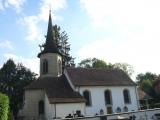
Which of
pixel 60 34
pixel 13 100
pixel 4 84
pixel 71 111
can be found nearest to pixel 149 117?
pixel 71 111

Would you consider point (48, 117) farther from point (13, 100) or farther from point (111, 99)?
point (13, 100)

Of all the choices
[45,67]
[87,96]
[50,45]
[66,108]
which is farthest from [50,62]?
[66,108]

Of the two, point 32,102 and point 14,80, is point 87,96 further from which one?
point 14,80

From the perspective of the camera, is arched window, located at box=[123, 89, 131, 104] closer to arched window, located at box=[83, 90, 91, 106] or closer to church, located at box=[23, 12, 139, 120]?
church, located at box=[23, 12, 139, 120]

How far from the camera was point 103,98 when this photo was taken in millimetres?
39969

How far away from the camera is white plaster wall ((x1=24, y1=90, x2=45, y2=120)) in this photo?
38125 millimetres

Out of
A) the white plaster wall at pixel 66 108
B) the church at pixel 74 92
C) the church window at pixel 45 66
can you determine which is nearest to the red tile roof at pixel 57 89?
the church at pixel 74 92

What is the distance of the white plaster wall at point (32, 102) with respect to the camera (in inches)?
1501

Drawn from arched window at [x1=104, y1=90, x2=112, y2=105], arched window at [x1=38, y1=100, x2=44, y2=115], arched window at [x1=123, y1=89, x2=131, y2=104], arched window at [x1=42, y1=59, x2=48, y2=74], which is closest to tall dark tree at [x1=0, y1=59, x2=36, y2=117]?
arched window at [x1=42, y1=59, x2=48, y2=74]

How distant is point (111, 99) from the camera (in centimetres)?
4056

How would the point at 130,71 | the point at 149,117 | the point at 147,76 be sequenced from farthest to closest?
the point at 147,76, the point at 130,71, the point at 149,117

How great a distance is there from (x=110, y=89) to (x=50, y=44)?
1387 cm

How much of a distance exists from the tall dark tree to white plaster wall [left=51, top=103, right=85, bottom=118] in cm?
1635

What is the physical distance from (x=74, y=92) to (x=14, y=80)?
18945 mm
